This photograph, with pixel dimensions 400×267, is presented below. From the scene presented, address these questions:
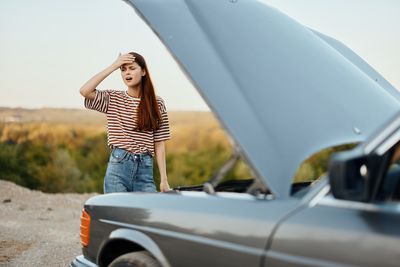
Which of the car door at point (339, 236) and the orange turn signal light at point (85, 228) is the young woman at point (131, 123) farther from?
the car door at point (339, 236)

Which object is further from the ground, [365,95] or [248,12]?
[248,12]

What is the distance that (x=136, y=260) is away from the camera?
3062mm

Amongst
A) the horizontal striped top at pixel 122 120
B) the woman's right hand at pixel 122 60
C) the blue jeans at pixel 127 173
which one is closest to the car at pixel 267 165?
the blue jeans at pixel 127 173

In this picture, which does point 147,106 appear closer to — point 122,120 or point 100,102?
point 122,120

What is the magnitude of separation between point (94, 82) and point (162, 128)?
0.72 m

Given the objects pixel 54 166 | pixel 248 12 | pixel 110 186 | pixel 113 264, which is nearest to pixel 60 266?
pixel 110 186

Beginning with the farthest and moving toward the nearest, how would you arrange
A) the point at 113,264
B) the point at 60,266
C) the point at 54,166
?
the point at 54,166
the point at 60,266
the point at 113,264

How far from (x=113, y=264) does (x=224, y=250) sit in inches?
35.2

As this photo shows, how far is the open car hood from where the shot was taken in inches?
103

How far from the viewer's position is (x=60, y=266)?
22.4 feet

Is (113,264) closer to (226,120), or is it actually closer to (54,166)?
(226,120)

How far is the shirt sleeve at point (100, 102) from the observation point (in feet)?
15.8

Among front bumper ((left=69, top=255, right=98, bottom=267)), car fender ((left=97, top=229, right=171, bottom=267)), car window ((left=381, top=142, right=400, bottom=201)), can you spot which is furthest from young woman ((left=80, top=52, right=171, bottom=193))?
car window ((left=381, top=142, right=400, bottom=201))

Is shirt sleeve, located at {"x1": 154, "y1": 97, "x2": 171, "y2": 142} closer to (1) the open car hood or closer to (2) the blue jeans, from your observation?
(2) the blue jeans
